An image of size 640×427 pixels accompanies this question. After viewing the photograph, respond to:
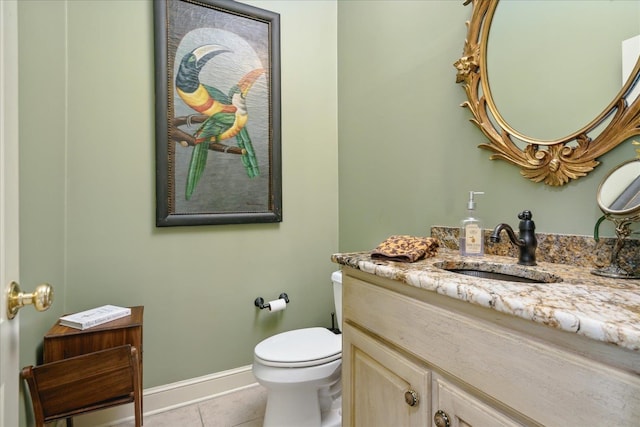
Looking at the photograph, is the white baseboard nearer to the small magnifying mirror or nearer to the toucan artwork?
the toucan artwork

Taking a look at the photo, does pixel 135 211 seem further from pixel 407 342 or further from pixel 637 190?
pixel 637 190

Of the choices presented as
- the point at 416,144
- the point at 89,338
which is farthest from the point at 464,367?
the point at 89,338

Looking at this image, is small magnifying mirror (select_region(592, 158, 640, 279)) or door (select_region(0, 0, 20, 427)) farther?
small magnifying mirror (select_region(592, 158, 640, 279))

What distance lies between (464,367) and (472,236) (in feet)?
1.95

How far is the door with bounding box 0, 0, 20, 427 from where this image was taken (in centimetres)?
59

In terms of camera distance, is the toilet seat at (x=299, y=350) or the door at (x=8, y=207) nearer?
the door at (x=8, y=207)

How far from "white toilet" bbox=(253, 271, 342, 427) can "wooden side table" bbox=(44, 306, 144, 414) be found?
0.54 metres

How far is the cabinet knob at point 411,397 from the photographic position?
33.4 inches

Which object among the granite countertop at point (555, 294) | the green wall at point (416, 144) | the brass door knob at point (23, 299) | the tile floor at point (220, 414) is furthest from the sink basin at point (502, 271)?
the tile floor at point (220, 414)

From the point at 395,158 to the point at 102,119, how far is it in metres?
1.50

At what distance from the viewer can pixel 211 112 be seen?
1835 millimetres

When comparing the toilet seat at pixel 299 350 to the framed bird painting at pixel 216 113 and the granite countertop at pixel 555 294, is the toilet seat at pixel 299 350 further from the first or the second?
the framed bird painting at pixel 216 113

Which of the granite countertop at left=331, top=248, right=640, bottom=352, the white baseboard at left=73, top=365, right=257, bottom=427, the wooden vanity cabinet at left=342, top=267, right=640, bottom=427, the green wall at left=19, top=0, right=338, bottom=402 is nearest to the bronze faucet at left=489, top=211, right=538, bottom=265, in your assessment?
the granite countertop at left=331, top=248, right=640, bottom=352

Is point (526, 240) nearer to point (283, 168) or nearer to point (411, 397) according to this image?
point (411, 397)
